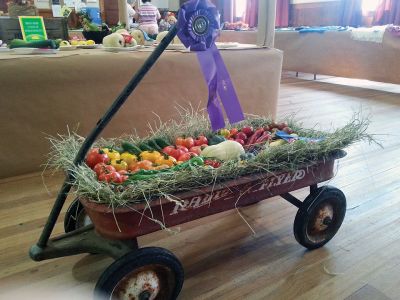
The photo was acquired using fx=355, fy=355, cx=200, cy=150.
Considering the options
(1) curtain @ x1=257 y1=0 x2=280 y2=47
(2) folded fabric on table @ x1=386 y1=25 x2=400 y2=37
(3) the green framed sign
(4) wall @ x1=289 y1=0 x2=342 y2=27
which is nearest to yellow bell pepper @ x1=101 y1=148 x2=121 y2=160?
(1) curtain @ x1=257 y1=0 x2=280 y2=47

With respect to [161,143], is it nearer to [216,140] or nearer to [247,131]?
[216,140]

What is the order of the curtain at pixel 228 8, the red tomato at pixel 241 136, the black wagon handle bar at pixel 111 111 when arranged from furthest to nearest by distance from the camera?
the curtain at pixel 228 8 → the red tomato at pixel 241 136 → the black wagon handle bar at pixel 111 111

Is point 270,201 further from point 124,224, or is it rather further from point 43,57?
point 43,57

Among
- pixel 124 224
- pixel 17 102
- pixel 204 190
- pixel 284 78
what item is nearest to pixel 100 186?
pixel 124 224

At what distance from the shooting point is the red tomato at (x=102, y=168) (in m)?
0.88

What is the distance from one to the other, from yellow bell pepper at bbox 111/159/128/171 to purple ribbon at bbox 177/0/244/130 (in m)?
0.28

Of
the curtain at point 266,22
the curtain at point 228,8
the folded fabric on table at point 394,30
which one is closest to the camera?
the curtain at point 266,22

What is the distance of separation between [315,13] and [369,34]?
2824mm

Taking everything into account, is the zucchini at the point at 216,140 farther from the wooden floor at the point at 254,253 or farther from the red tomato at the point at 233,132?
the wooden floor at the point at 254,253

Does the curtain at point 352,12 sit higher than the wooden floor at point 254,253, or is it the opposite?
the curtain at point 352,12

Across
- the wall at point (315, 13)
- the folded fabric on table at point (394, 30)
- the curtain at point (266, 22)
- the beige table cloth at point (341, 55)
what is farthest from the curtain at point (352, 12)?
the curtain at point (266, 22)

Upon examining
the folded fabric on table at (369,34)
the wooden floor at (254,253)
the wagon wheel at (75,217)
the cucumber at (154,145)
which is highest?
the folded fabric on table at (369,34)

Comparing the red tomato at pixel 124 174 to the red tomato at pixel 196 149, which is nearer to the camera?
the red tomato at pixel 124 174

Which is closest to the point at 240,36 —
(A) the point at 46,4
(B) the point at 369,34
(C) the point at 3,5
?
(B) the point at 369,34
